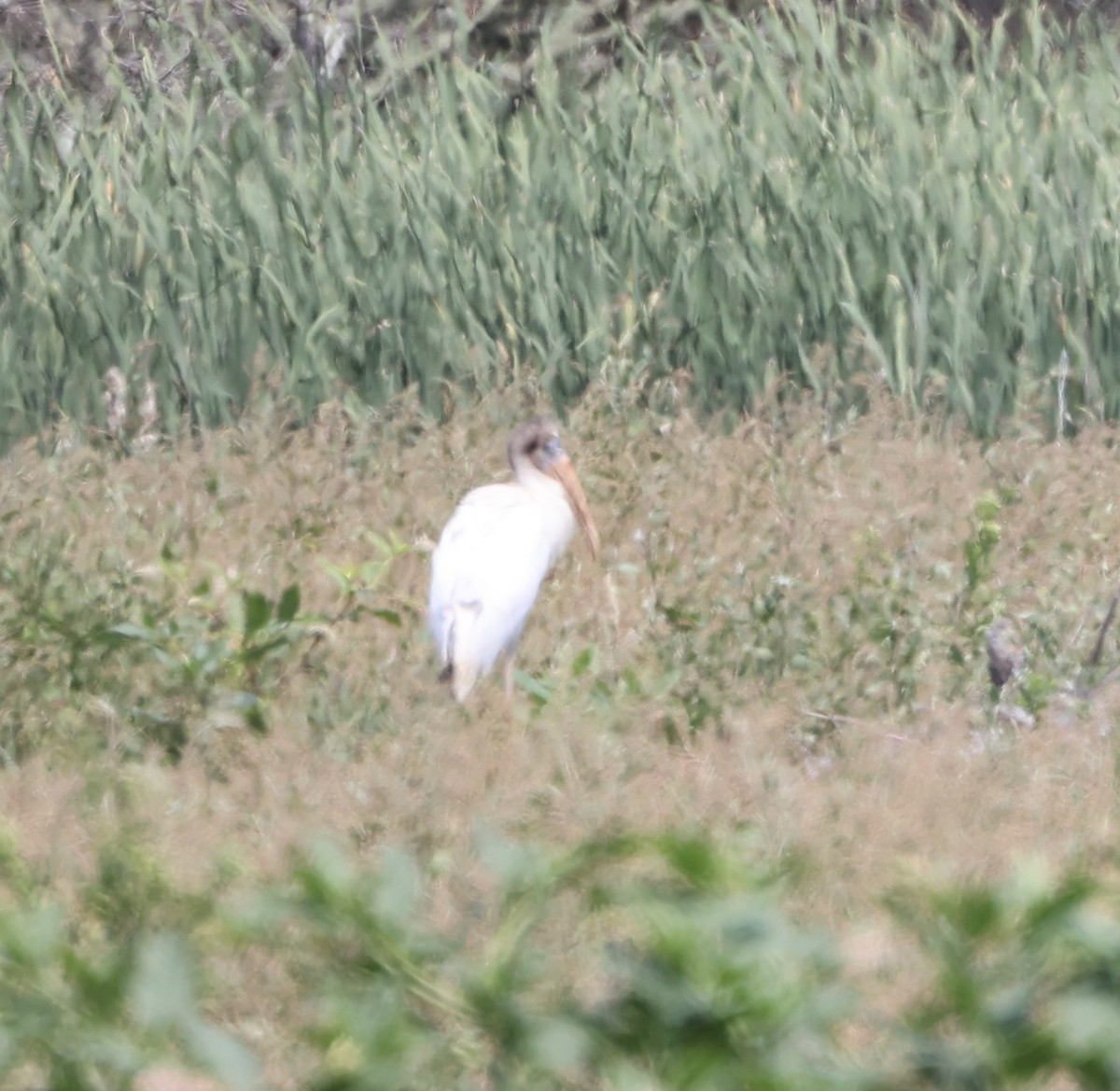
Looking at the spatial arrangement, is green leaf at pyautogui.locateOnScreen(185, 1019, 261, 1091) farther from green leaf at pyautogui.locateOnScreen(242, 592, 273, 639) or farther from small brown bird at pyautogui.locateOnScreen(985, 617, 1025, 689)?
small brown bird at pyautogui.locateOnScreen(985, 617, 1025, 689)

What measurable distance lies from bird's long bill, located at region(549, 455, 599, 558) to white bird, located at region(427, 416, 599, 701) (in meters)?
0.05

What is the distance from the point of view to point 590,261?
742 cm

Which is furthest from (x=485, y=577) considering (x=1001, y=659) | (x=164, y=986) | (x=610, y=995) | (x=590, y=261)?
(x=164, y=986)

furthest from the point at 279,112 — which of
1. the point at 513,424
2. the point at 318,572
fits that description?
the point at 318,572

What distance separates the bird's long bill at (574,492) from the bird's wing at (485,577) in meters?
0.45

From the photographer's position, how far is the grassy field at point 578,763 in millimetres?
2043

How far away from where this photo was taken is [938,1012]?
2.06 meters

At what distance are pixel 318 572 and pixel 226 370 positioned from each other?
232 cm

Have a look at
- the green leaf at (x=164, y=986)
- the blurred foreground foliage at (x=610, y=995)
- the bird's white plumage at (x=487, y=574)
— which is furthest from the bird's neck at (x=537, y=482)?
the green leaf at (x=164, y=986)

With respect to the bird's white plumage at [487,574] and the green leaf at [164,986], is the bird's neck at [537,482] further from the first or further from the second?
the green leaf at [164,986]

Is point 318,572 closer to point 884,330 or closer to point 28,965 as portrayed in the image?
point 884,330

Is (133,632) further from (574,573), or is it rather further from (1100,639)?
(574,573)

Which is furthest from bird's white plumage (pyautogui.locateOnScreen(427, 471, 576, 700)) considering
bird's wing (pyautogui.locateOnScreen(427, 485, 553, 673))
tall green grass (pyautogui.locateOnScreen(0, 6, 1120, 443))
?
tall green grass (pyautogui.locateOnScreen(0, 6, 1120, 443))

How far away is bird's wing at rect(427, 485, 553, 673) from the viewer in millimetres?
4957
